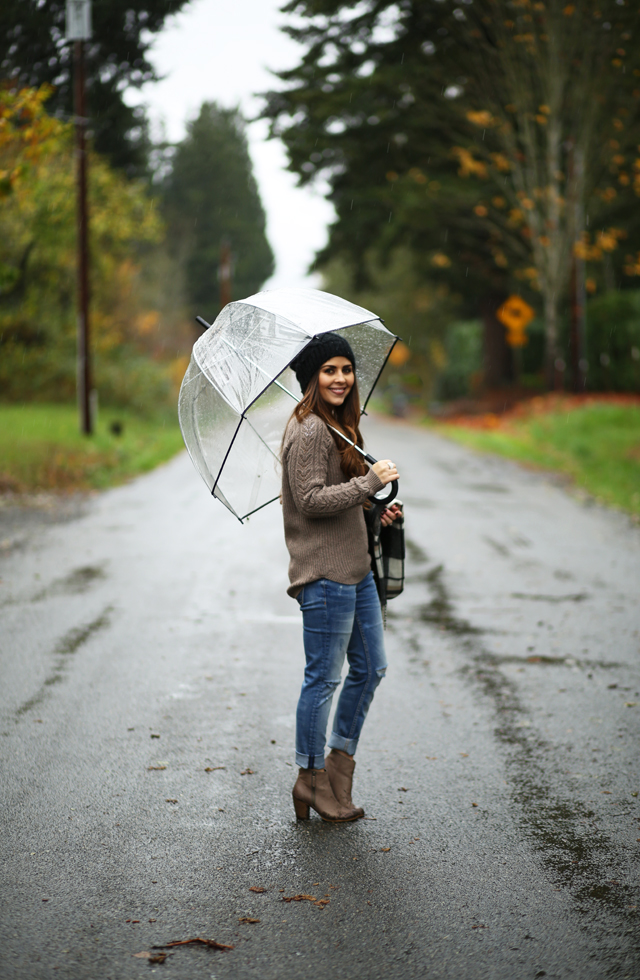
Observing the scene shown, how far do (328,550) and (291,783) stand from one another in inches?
47.3

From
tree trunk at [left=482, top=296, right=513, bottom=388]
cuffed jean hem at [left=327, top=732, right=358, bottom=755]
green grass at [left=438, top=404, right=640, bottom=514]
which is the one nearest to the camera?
cuffed jean hem at [left=327, top=732, right=358, bottom=755]

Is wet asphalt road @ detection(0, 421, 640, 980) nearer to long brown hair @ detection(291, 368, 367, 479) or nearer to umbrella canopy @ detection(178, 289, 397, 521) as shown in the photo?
umbrella canopy @ detection(178, 289, 397, 521)

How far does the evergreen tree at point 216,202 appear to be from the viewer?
197 feet

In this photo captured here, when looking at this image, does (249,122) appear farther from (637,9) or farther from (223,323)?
(223,323)

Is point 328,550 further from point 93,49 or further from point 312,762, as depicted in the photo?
point 93,49

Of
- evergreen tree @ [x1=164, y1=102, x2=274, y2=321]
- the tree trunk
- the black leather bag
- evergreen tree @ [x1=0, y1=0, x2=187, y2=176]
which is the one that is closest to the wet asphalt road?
the black leather bag

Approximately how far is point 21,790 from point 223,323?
7.25ft

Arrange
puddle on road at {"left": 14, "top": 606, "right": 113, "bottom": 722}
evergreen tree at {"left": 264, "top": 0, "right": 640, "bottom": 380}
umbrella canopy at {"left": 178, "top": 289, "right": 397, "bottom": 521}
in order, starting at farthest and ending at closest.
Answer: evergreen tree at {"left": 264, "top": 0, "right": 640, "bottom": 380} < puddle on road at {"left": 14, "top": 606, "right": 113, "bottom": 722} < umbrella canopy at {"left": 178, "top": 289, "right": 397, "bottom": 521}

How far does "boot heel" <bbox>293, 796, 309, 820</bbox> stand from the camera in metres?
3.83

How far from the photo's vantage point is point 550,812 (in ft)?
12.8

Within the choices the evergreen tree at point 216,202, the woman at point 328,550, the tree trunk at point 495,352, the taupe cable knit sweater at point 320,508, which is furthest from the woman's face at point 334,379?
the evergreen tree at point 216,202

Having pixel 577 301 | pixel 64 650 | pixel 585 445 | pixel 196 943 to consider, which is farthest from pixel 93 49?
pixel 196 943

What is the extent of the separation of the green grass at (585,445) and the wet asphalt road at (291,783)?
255 inches

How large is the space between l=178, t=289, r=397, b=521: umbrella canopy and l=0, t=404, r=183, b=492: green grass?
35.5 feet
